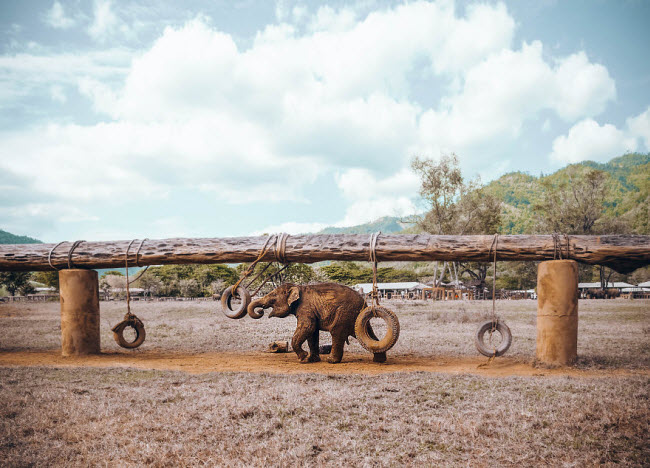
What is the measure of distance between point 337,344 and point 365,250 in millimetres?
1986

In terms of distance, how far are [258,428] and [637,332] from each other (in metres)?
13.1

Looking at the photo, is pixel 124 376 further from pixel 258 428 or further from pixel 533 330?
pixel 533 330

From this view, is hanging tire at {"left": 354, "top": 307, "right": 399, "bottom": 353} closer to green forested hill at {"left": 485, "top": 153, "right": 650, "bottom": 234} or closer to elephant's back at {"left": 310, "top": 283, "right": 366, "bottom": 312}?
elephant's back at {"left": 310, "top": 283, "right": 366, "bottom": 312}

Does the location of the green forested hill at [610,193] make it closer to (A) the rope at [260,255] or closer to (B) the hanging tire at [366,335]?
(B) the hanging tire at [366,335]

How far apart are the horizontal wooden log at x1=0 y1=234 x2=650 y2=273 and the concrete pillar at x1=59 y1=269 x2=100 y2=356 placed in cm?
35

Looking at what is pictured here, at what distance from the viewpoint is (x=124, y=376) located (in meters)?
7.52

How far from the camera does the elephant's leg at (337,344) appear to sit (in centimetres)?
835

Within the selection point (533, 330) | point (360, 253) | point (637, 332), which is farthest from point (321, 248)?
point (637, 332)

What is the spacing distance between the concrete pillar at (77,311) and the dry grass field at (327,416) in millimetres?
761

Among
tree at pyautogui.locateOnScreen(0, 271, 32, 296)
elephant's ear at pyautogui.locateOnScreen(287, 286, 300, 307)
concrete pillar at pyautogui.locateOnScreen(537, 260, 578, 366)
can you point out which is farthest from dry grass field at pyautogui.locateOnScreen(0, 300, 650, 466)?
tree at pyautogui.locateOnScreen(0, 271, 32, 296)

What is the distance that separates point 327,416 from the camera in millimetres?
5004

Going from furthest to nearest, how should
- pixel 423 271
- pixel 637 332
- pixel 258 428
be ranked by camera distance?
pixel 423 271, pixel 637 332, pixel 258 428

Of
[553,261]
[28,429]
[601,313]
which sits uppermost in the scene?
[553,261]

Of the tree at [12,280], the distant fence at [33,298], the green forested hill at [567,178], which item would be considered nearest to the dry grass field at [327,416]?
the green forested hill at [567,178]
